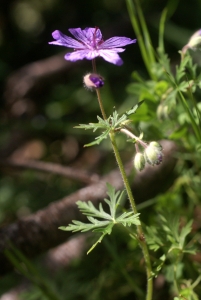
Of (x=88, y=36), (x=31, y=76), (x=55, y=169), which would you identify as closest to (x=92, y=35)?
(x=88, y=36)

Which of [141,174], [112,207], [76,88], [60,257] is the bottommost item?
[60,257]

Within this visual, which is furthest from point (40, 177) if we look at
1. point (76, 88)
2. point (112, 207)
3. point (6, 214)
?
point (112, 207)

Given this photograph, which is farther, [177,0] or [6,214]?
[177,0]

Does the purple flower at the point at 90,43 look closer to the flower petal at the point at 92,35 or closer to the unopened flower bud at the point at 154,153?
the flower petal at the point at 92,35

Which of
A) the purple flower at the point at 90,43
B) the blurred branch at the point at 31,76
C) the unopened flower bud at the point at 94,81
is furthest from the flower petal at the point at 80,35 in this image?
the blurred branch at the point at 31,76

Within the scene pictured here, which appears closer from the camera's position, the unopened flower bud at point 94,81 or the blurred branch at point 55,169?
the unopened flower bud at point 94,81

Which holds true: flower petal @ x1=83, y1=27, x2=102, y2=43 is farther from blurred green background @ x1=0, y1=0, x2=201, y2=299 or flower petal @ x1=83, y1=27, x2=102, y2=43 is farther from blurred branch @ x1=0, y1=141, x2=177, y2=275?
blurred green background @ x1=0, y1=0, x2=201, y2=299

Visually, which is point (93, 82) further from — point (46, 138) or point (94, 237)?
point (46, 138)
